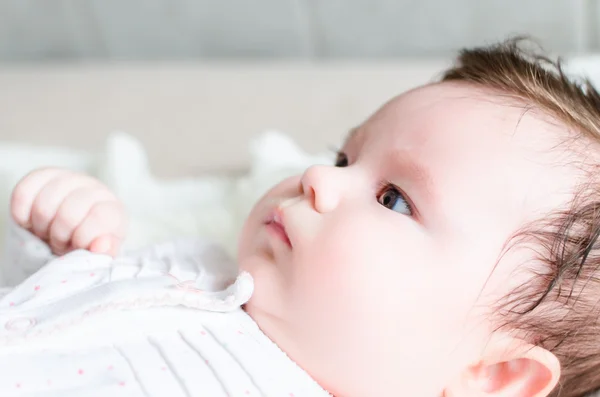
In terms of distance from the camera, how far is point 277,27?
142 centimetres

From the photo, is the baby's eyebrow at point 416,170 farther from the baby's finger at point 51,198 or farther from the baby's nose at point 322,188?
the baby's finger at point 51,198

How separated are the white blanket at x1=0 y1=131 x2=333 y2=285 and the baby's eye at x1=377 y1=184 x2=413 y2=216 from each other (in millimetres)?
354

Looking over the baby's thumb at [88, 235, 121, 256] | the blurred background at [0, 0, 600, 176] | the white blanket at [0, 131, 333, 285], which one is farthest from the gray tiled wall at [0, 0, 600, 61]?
the baby's thumb at [88, 235, 121, 256]

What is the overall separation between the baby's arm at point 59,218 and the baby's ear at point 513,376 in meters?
0.40

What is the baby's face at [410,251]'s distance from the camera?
0.69 meters

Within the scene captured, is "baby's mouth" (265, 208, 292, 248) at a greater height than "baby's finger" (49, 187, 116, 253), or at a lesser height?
greater

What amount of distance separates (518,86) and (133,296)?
43 cm

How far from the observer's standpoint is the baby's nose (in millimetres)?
719

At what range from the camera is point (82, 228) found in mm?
825

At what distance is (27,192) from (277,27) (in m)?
0.71

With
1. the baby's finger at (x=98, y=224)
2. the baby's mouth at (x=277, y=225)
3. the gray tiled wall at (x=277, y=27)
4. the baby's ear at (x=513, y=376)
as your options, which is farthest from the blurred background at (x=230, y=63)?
the baby's ear at (x=513, y=376)

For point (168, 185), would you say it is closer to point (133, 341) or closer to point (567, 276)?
point (133, 341)

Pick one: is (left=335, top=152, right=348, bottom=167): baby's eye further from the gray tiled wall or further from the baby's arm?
the gray tiled wall

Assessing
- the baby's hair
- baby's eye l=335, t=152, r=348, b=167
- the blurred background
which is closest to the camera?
the baby's hair
